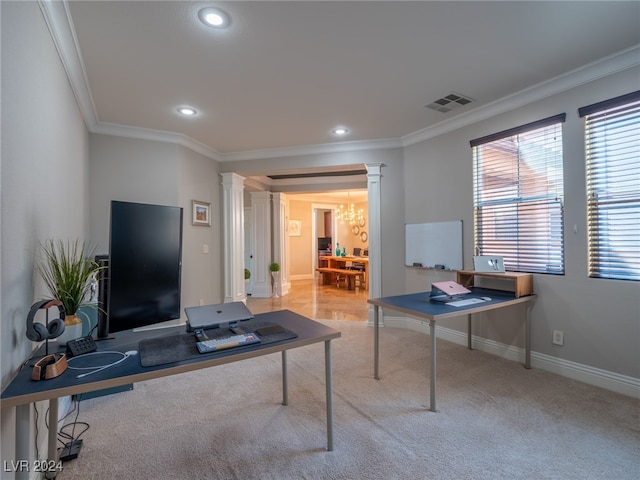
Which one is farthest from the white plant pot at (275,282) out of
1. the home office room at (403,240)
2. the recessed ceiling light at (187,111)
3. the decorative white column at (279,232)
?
the recessed ceiling light at (187,111)

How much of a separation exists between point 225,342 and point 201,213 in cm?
318

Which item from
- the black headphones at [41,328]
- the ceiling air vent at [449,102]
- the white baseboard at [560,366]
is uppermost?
the ceiling air vent at [449,102]

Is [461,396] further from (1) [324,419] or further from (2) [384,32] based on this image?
(2) [384,32]

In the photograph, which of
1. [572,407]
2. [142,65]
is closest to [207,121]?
[142,65]

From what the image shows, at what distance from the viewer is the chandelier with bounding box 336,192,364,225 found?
8750mm

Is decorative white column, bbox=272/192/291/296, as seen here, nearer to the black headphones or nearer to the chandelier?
the chandelier

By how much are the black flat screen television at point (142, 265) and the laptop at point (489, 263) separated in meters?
2.81

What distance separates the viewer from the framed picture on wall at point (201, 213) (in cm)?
Answer: 423

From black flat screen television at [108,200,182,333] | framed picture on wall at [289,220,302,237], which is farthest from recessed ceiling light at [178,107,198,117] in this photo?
framed picture on wall at [289,220,302,237]

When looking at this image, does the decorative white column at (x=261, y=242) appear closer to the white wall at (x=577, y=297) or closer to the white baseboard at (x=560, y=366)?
the white baseboard at (x=560, y=366)

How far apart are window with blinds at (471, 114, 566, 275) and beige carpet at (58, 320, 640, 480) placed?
3.69ft

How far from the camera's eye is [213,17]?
188 cm

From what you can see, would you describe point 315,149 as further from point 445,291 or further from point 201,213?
point 445,291

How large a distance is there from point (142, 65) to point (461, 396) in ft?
11.9
